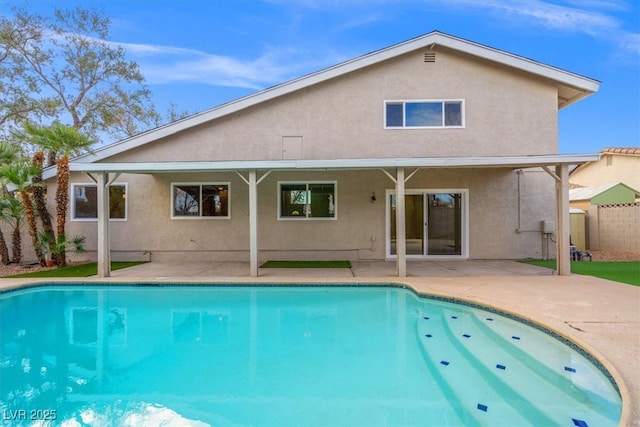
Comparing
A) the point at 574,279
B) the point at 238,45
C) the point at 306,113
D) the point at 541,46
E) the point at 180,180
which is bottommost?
the point at 574,279

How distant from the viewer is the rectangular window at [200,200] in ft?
36.9

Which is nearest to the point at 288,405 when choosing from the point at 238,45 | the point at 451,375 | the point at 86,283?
the point at 451,375

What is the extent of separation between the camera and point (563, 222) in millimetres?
8188

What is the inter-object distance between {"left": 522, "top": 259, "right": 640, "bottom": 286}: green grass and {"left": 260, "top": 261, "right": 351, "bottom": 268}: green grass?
5795mm

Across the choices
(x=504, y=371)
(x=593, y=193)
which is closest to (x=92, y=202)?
(x=504, y=371)

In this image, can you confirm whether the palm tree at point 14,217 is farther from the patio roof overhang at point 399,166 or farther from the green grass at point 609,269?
the green grass at point 609,269

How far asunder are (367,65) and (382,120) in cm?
177

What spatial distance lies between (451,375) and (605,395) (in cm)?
140

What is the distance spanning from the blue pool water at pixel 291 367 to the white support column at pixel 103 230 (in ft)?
6.22

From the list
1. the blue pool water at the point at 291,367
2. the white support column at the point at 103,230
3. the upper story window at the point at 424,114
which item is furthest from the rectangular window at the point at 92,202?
the upper story window at the point at 424,114

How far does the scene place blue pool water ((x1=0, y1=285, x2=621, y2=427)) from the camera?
316cm

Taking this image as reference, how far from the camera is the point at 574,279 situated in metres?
7.58

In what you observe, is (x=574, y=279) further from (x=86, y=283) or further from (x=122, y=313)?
(x=86, y=283)

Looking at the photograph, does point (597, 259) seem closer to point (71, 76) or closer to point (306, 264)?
point (306, 264)
